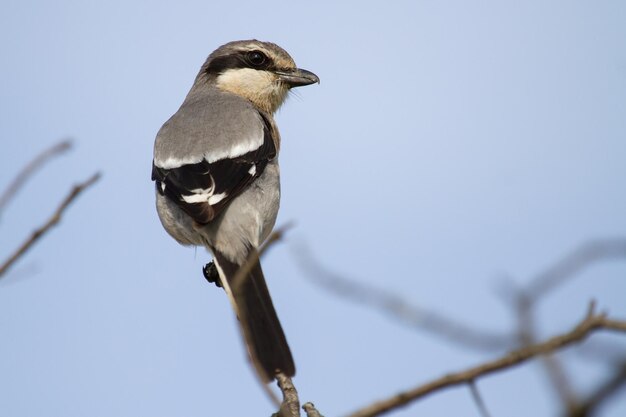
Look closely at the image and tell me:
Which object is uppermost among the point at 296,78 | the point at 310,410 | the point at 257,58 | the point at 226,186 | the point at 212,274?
the point at 257,58

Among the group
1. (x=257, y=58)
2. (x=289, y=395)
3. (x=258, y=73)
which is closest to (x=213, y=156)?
(x=258, y=73)

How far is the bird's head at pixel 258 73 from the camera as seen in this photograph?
18.8 feet

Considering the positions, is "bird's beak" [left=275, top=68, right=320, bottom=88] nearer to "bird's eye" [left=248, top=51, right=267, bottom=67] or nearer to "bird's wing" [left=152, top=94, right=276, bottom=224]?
"bird's eye" [left=248, top=51, right=267, bottom=67]

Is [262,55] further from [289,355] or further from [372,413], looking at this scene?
[372,413]

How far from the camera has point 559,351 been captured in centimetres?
107

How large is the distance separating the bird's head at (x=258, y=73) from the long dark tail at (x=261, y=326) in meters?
2.27

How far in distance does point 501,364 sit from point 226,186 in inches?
119

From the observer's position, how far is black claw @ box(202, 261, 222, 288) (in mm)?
4484

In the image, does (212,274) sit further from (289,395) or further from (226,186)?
(289,395)

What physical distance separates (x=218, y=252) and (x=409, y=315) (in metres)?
2.30

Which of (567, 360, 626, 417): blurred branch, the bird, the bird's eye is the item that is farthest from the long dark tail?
the bird's eye

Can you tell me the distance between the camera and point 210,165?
14.1ft

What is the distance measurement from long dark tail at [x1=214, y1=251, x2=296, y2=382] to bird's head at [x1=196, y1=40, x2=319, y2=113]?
7.43ft

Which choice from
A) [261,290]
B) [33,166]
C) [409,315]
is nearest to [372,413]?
[409,315]
